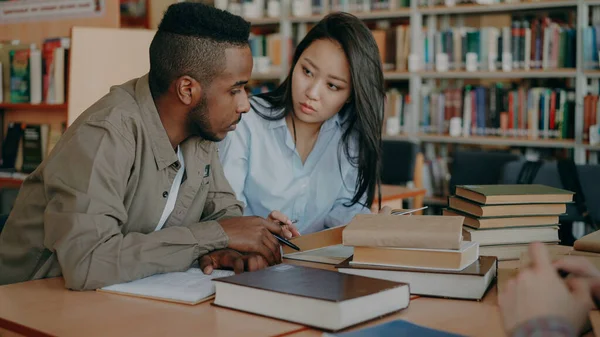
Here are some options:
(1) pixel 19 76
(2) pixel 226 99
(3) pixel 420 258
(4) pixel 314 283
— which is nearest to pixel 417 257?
(3) pixel 420 258

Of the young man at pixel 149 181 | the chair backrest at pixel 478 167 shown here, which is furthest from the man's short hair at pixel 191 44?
the chair backrest at pixel 478 167

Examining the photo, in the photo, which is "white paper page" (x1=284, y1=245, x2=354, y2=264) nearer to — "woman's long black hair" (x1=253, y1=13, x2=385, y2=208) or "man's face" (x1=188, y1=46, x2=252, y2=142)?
"man's face" (x1=188, y1=46, x2=252, y2=142)

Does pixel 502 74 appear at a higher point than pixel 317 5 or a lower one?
lower

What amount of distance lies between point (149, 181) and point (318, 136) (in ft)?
3.02

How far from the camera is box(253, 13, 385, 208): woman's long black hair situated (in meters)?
2.20

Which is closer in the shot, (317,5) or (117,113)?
(117,113)

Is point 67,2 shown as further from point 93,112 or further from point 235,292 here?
point 235,292

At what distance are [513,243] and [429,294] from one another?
44 centimetres

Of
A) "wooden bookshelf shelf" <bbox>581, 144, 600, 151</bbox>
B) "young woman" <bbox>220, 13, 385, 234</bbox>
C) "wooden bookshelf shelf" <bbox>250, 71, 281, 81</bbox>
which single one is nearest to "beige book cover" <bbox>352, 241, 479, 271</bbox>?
"young woman" <bbox>220, 13, 385, 234</bbox>

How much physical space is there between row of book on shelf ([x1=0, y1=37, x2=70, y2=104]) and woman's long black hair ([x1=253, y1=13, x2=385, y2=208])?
7.94ft

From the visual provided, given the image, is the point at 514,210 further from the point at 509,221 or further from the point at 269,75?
the point at 269,75

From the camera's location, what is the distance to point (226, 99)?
5.23 feet

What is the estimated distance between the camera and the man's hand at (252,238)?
4.99 feet

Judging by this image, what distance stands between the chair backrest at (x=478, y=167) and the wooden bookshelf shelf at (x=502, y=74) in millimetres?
928
